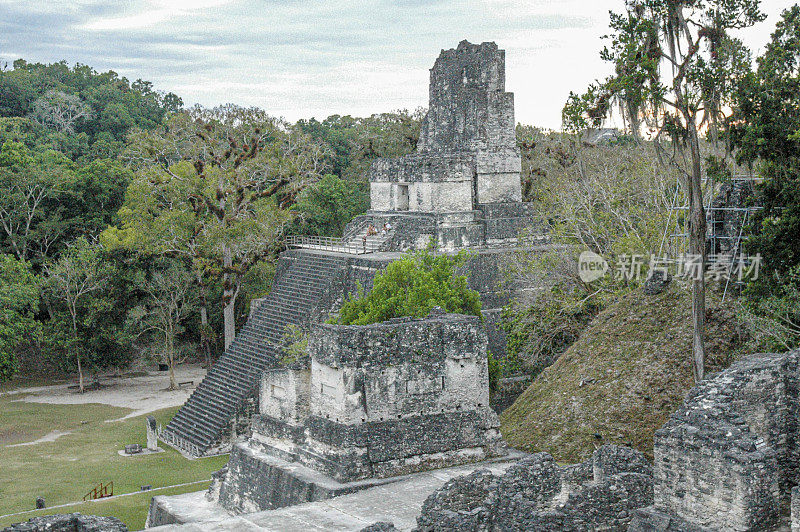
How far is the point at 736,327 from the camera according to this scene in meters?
14.2

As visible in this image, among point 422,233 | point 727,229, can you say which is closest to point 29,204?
point 422,233

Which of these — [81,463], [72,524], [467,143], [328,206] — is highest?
[467,143]

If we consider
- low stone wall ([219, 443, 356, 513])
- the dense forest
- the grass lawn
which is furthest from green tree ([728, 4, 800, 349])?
the grass lawn

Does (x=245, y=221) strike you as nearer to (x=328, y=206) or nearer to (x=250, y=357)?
(x=250, y=357)

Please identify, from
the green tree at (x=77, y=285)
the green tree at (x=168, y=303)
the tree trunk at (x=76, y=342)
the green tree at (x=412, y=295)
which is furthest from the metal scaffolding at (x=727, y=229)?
the tree trunk at (x=76, y=342)

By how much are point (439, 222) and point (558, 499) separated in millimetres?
13804

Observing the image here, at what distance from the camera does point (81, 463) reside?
19266 mm

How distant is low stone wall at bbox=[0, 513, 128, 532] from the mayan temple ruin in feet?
33.4

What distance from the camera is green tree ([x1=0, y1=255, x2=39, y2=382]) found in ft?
74.3

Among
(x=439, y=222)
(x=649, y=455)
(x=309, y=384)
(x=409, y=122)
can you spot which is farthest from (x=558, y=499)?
(x=409, y=122)

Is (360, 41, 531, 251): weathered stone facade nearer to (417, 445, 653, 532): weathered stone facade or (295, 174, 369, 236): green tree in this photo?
(295, 174, 369, 236): green tree

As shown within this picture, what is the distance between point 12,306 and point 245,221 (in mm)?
6404

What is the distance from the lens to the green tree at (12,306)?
2264 centimetres

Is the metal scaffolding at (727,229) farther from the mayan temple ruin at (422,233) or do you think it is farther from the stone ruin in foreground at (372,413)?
the mayan temple ruin at (422,233)
